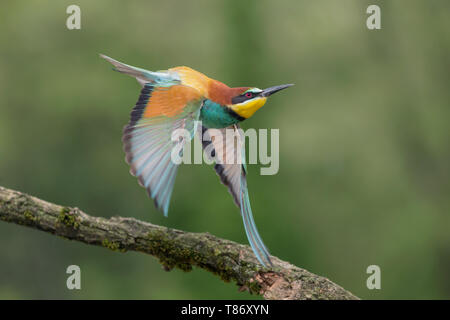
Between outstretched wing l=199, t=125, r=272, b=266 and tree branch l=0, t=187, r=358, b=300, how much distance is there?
335 millimetres

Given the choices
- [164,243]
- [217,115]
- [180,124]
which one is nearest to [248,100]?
[217,115]

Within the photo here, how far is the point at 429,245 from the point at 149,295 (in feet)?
9.93

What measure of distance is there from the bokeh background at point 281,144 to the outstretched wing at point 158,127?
3196mm

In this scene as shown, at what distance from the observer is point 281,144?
20.5 ft

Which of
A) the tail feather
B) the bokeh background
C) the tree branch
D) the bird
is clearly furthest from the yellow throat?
the bokeh background

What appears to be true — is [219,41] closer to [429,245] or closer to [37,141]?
[37,141]

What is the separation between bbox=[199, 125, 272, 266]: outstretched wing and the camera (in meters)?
3.05

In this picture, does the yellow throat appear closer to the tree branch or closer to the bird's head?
the bird's head

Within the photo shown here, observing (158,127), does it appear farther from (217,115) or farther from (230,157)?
(230,157)

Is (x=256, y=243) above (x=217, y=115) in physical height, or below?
below

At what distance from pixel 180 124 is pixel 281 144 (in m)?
3.58

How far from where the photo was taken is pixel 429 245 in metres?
6.01

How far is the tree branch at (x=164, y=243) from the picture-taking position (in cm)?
268

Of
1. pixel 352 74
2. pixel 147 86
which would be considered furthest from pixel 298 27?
pixel 147 86
